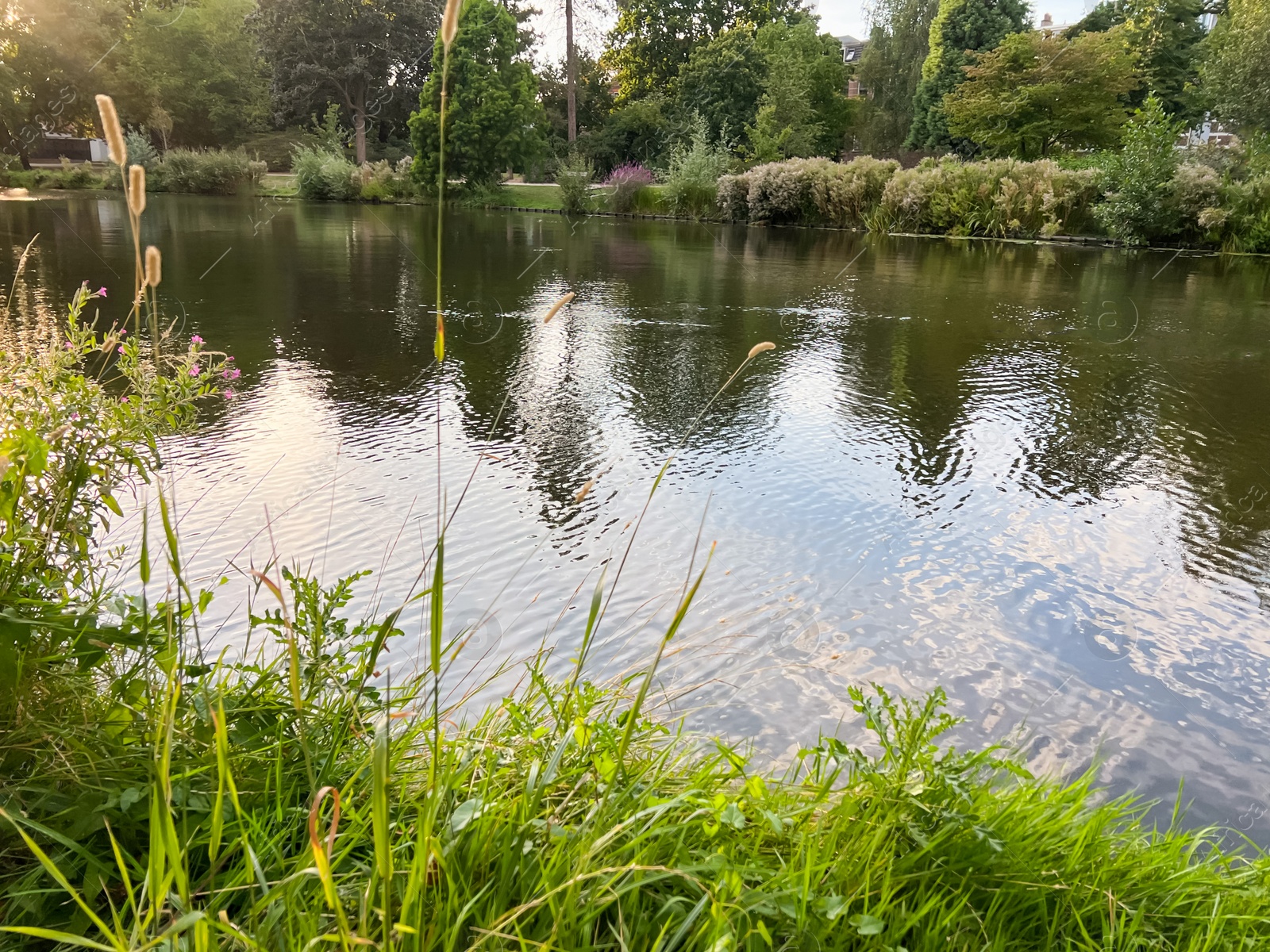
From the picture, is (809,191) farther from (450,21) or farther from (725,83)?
(450,21)

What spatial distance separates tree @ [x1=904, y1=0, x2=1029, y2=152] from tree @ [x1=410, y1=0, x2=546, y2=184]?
51.3 feet

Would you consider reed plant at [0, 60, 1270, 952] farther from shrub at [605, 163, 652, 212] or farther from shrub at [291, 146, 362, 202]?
shrub at [291, 146, 362, 202]

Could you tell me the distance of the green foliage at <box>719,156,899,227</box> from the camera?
19109 mm

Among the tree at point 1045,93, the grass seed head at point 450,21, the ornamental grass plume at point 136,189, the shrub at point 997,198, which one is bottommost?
the ornamental grass plume at point 136,189

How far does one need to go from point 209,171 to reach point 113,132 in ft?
98.1

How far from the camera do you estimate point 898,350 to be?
23.3ft

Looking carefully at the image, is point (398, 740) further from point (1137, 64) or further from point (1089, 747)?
point (1137, 64)

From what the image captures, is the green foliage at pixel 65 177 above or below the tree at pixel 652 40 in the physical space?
below

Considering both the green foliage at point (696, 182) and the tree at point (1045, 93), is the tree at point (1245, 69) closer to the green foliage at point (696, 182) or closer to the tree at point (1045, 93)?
the tree at point (1045, 93)

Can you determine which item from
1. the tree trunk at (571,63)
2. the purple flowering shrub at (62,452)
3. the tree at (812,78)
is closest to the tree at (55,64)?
the tree trunk at (571,63)

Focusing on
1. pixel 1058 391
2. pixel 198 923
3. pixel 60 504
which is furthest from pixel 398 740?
pixel 1058 391

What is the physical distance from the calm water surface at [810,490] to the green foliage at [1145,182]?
7977 mm

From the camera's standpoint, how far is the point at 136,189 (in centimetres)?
99

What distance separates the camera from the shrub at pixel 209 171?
2617 centimetres
